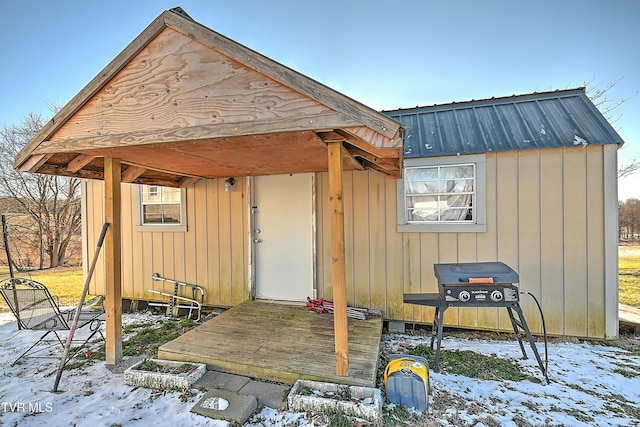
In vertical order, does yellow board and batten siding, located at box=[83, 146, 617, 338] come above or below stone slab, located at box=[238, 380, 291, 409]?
above

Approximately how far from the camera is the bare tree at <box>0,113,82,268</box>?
9.76 metres

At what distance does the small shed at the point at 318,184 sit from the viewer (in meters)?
2.18

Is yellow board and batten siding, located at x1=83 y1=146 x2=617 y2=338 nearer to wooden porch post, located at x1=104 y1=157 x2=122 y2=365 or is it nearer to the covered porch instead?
the covered porch

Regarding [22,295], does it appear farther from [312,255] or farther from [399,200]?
[399,200]

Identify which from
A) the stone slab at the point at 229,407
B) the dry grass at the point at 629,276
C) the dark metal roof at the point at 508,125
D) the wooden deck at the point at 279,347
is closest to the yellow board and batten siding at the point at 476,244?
the dark metal roof at the point at 508,125

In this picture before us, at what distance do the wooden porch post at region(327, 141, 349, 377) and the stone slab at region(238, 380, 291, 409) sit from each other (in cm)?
48

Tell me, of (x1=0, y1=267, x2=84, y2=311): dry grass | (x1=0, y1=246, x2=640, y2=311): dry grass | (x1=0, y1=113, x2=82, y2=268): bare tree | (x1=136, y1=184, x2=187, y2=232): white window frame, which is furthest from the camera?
(x1=0, y1=113, x2=82, y2=268): bare tree

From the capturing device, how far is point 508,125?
12.5 ft

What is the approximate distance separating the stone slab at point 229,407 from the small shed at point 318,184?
0.81 metres

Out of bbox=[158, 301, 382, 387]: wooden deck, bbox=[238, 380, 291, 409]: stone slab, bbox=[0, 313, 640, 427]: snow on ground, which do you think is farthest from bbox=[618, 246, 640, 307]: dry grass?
bbox=[238, 380, 291, 409]: stone slab

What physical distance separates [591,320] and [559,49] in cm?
755

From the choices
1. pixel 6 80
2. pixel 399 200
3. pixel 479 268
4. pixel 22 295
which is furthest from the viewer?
pixel 6 80

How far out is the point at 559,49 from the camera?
300 inches

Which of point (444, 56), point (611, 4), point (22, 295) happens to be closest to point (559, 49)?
point (611, 4)
